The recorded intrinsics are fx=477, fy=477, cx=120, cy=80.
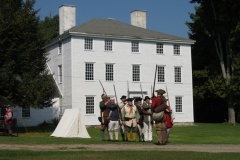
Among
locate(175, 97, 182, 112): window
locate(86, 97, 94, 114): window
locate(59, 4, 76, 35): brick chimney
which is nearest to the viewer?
locate(86, 97, 94, 114): window

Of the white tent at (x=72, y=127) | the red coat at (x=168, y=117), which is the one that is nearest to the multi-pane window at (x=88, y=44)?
the white tent at (x=72, y=127)

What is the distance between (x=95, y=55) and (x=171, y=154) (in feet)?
113

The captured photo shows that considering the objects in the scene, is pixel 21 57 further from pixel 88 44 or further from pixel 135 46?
pixel 135 46

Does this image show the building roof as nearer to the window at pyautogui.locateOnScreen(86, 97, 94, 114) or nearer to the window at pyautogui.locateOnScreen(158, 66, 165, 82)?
the window at pyautogui.locateOnScreen(158, 66, 165, 82)

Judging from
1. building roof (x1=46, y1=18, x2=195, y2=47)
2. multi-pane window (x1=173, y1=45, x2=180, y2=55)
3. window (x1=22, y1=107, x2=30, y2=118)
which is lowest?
window (x1=22, y1=107, x2=30, y2=118)

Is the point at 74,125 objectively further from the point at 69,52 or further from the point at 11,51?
the point at 69,52

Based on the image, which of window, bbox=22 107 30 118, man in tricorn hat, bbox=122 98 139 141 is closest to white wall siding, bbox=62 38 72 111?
window, bbox=22 107 30 118

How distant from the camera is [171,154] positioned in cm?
1352

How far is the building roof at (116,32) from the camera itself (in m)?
47.4

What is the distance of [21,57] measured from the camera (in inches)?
1350

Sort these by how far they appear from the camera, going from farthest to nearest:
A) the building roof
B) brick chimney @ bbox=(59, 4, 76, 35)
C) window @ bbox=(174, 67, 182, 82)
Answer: window @ bbox=(174, 67, 182, 82)
brick chimney @ bbox=(59, 4, 76, 35)
the building roof

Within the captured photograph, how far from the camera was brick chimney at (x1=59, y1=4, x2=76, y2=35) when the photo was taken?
164ft

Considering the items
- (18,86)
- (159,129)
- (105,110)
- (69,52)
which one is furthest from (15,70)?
(159,129)

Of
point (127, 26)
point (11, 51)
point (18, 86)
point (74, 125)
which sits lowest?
point (74, 125)
